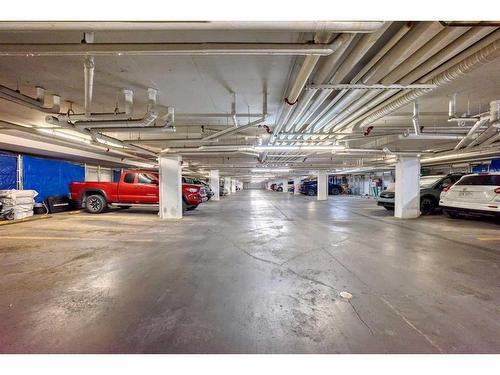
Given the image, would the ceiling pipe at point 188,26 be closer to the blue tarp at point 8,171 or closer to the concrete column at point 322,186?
the blue tarp at point 8,171

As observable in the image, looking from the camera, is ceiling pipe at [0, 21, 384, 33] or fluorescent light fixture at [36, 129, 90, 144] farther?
fluorescent light fixture at [36, 129, 90, 144]

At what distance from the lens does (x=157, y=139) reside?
26.0 feet

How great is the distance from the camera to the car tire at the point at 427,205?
9547mm

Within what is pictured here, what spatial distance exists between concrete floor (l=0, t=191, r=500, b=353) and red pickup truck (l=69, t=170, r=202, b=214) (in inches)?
185

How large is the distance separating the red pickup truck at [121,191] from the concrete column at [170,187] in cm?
86

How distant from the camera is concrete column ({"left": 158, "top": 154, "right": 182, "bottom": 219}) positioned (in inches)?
351

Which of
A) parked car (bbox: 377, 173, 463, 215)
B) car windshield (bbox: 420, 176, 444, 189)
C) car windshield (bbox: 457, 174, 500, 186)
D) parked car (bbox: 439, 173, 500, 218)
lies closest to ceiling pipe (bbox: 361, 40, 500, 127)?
parked car (bbox: 439, 173, 500, 218)

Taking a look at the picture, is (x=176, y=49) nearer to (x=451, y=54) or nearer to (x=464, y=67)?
(x=451, y=54)

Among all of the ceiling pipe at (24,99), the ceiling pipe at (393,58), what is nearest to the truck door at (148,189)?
the ceiling pipe at (24,99)

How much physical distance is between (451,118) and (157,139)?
299 inches

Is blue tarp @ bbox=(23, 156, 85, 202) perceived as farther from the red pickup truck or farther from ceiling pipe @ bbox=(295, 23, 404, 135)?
ceiling pipe @ bbox=(295, 23, 404, 135)

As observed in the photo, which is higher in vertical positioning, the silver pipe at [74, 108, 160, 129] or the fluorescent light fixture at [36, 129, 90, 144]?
the fluorescent light fixture at [36, 129, 90, 144]
